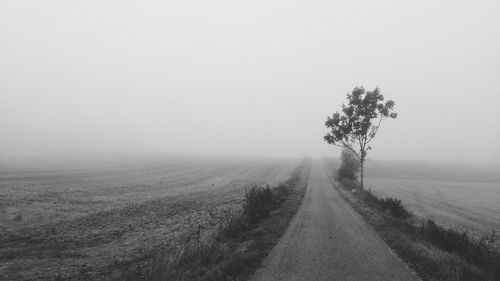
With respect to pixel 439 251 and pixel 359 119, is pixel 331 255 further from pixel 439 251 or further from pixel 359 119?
pixel 359 119

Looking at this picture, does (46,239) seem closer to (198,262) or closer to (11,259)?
(11,259)

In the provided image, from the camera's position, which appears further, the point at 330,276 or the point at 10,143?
the point at 10,143

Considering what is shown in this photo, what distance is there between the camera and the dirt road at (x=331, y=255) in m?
12.4

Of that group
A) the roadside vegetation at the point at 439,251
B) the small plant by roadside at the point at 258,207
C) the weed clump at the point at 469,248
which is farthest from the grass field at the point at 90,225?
the weed clump at the point at 469,248

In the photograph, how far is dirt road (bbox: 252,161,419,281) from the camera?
1238cm

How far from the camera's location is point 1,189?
33.3m

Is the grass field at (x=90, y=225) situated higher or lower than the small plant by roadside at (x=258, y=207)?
lower

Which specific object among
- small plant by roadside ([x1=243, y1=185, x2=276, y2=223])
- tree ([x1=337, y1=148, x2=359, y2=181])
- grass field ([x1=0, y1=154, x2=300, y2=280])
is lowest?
grass field ([x1=0, y1=154, x2=300, y2=280])

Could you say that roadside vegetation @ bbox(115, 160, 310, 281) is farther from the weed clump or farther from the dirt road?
the weed clump

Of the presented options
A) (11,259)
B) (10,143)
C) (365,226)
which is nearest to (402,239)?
(365,226)

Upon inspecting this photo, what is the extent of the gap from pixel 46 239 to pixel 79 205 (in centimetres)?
1050

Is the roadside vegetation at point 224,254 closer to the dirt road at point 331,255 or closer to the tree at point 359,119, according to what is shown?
the dirt road at point 331,255

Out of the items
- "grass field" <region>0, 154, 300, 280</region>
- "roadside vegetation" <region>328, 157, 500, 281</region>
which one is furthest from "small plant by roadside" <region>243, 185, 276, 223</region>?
"roadside vegetation" <region>328, 157, 500, 281</region>

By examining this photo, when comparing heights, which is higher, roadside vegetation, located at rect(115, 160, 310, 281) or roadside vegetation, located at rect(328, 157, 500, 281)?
roadside vegetation, located at rect(115, 160, 310, 281)
